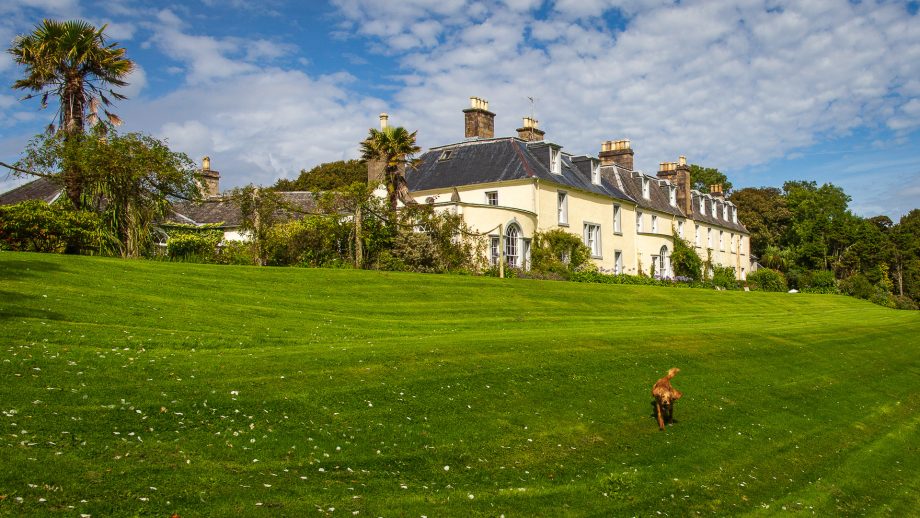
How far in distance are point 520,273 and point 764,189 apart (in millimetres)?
68336

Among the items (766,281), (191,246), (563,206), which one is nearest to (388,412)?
(191,246)

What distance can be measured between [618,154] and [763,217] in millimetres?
36800

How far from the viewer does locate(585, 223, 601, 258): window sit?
48.4 metres

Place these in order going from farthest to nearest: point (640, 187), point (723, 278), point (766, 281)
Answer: point (766, 281)
point (723, 278)
point (640, 187)

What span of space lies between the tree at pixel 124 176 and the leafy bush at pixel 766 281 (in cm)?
5201

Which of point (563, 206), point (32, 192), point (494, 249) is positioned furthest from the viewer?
A: point (563, 206)

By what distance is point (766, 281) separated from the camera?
213 feet

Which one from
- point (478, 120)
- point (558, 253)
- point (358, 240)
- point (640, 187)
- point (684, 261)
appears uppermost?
point (478, 120)

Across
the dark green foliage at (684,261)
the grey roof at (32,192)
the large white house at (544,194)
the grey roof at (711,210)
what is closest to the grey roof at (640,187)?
the large white house at (544,194)

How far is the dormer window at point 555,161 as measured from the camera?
46112 mm

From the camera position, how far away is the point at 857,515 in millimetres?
10227

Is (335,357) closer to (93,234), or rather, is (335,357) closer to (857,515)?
(857,515)

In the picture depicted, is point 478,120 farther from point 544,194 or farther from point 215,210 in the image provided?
point 215,210

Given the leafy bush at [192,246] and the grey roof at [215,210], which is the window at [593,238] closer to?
the grey roof at [215,210]
